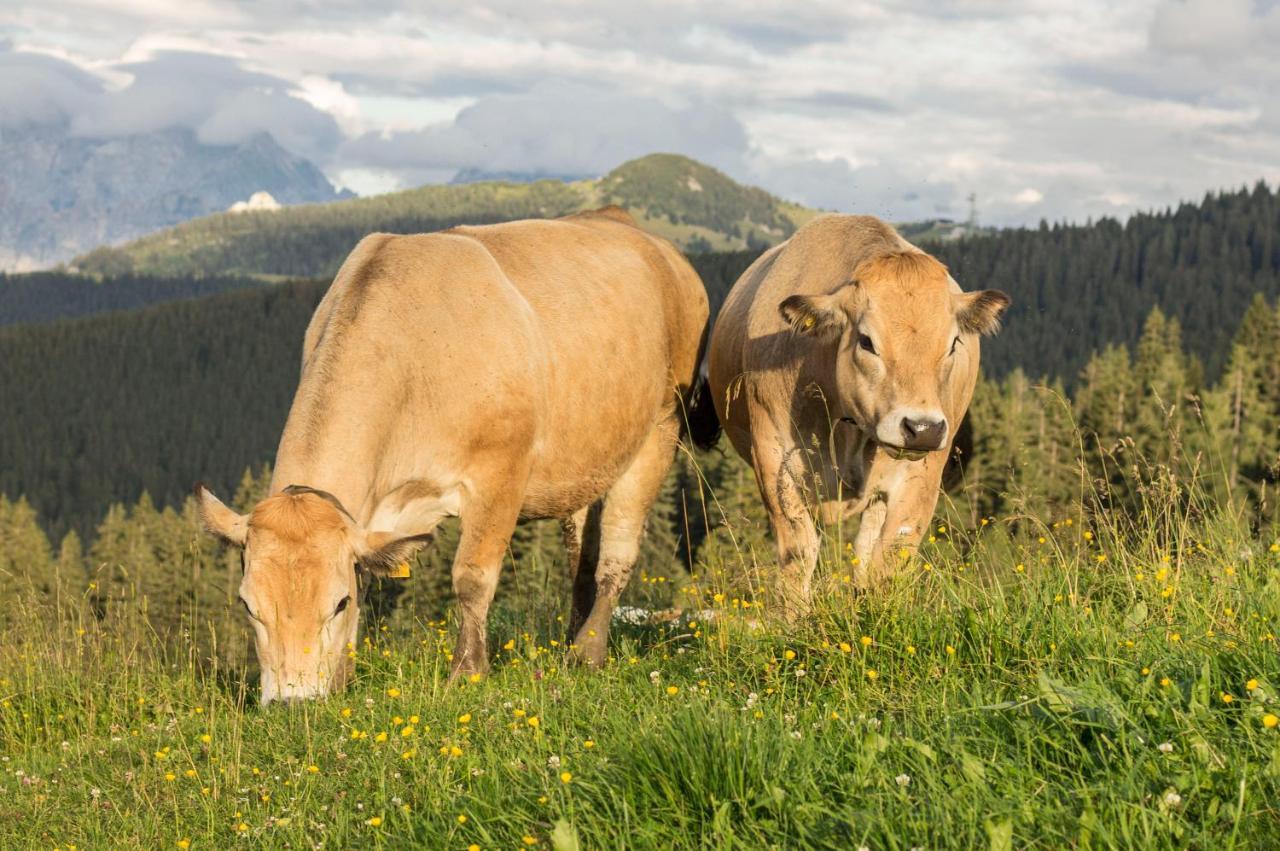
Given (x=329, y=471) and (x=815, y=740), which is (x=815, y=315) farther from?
(x=815, y=740)

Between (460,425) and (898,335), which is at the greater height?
(898,335)

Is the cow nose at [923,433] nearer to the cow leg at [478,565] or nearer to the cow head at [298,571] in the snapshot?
the cow leg at [478,565]

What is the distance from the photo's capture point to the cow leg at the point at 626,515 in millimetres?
11102

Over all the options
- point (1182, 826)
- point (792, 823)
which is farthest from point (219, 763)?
point (1182, 826)

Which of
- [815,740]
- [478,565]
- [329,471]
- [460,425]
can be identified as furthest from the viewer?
[478,565]

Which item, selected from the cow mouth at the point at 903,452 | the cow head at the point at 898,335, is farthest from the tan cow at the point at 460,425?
the cow mouth at the point at 903,452

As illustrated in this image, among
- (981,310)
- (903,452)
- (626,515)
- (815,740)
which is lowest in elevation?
(626,515)

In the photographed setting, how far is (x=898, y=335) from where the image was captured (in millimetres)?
7719

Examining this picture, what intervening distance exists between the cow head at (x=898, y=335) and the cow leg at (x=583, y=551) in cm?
402

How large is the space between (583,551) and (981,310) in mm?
4978

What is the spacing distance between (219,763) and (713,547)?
3.29 m

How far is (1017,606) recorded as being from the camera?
5.90 metres

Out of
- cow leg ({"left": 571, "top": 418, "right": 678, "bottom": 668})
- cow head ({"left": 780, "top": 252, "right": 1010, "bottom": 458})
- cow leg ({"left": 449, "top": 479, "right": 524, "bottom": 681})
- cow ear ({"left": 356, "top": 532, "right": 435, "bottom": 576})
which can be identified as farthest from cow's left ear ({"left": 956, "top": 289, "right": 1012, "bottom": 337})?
cow leg ({"left": 571, "top": 418, "right": 678, "bottom": 668})

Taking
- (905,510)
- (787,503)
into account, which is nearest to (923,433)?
(905,510)
